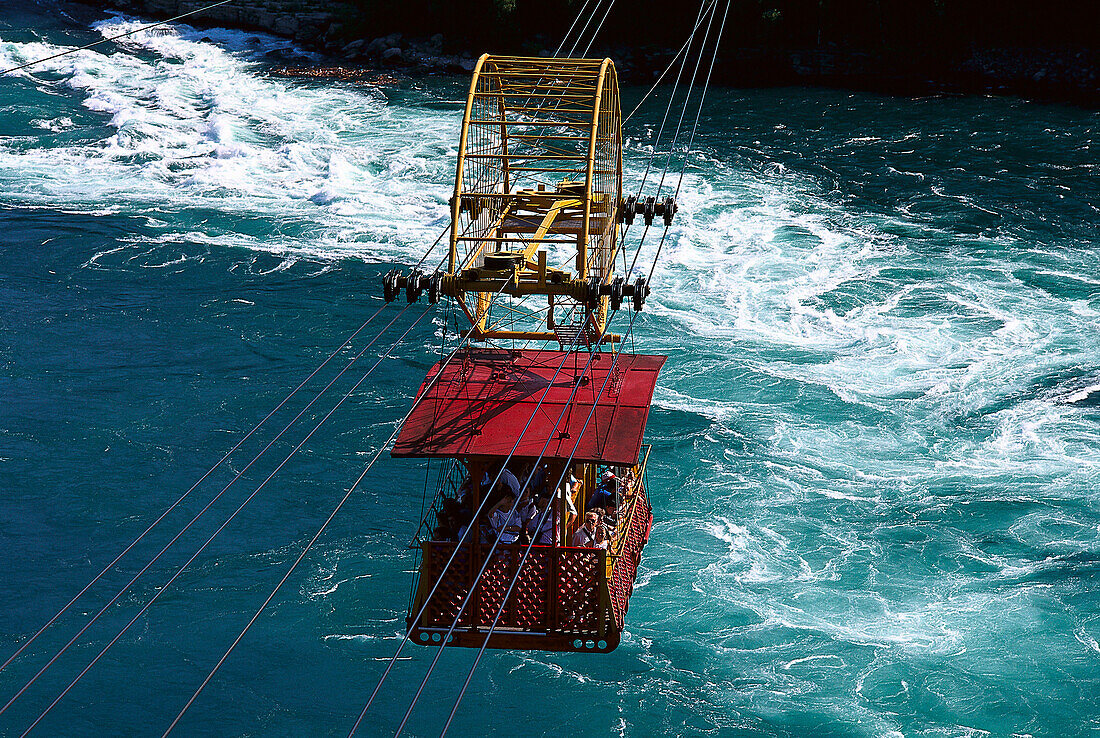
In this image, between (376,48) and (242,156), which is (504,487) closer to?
(242,156)

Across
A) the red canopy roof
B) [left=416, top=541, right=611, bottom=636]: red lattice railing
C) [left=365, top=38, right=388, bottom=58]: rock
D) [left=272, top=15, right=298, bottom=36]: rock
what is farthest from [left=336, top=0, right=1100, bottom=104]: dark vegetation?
[left=416, top=541, right=611, bottom=636]: red lattice railing

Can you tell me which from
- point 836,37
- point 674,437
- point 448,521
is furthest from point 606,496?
point 836,37

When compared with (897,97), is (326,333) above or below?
below

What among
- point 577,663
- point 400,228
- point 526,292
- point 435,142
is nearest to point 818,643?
point 577,663

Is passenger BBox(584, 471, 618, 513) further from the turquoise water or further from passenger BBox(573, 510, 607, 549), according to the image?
the turquoise water

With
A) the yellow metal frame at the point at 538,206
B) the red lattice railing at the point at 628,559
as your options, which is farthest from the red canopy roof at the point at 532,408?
the red lattice railing at the point at 628,559

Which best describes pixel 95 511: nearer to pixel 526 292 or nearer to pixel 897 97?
pixel 526 292

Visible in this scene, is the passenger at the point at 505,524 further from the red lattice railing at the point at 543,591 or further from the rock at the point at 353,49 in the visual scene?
the rock at the point at 353,49
